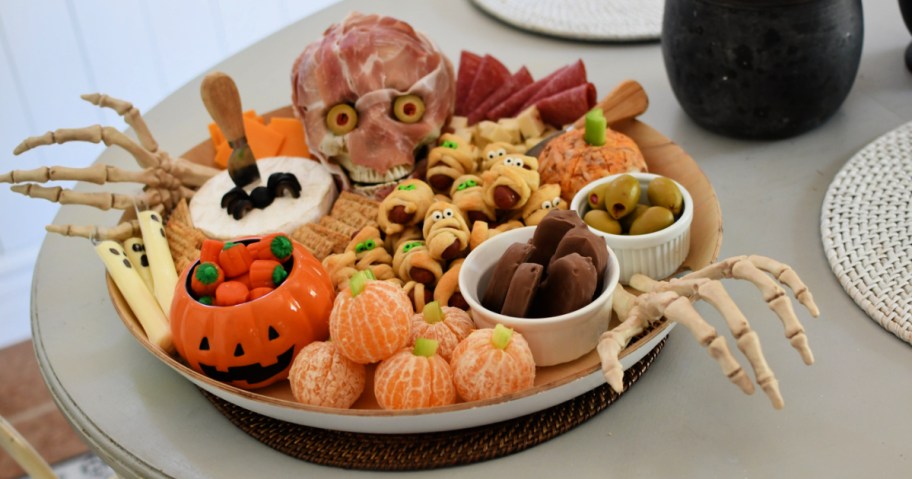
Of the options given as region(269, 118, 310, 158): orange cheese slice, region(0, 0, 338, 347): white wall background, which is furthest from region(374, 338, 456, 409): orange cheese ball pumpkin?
region(0, 0, 338, 347): white wall background

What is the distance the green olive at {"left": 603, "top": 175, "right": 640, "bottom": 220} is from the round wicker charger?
212 millimetres

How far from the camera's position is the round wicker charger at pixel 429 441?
77 cm

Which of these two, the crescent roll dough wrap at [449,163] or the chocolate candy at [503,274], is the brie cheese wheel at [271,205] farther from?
the chocolate candy at [503,274]

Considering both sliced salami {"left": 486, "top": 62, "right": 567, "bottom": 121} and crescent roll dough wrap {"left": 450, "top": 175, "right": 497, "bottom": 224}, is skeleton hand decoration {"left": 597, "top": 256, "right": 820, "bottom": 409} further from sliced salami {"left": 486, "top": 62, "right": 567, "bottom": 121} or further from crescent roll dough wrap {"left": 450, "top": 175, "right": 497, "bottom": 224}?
sliced salami {"left": 486, "top": 62, "right": 567, "bottom": 121}

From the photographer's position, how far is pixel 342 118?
44.3 inches

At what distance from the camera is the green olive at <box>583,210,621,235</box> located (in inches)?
37.9

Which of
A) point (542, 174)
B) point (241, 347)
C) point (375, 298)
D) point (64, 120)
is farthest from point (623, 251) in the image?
point (64, 120)

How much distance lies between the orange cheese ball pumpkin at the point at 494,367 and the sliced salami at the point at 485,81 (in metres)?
0.62

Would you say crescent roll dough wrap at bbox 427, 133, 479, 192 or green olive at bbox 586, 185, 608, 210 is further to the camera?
crescent roll dough wrap at bbox 427, 133, 479, 192

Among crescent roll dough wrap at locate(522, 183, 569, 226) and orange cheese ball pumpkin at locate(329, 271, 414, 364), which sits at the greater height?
orange cheese ball pumpkin at locate(329, 271, 414, 364)

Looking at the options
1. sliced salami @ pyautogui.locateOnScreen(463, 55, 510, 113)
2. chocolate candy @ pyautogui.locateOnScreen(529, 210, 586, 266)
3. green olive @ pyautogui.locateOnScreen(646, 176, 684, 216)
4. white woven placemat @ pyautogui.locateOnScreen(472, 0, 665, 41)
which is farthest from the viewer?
white woven placemat @ pyautogui.locateOnScreen(472, 0, 665, 41)

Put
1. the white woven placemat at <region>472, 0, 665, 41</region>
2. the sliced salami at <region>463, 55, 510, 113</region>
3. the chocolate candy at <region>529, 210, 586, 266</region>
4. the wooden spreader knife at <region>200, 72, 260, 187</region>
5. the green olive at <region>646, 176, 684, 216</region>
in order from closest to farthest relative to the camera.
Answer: the chocolate candy at <region>529, 210, 586, 266</region> → the green olive at <region>646, 176, 684, 216</region> → the wooden spreader knife at <region>200, 72, 260, 187</region> → the sliced salami at <region>463, 55, 510, 113</region> → the white woven placemat at <region>472, 0, 665, 41</region>

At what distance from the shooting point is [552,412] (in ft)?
2.65

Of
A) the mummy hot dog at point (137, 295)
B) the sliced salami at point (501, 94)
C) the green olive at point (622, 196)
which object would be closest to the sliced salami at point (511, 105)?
the sliced salami at point (501, 94)
